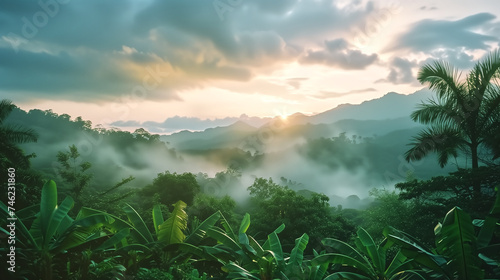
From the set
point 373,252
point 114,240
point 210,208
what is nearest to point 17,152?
point 114,240

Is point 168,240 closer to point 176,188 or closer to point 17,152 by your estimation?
point 17,152

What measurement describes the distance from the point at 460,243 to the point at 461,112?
1143 centimetres

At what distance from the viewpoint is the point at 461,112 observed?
641 inches

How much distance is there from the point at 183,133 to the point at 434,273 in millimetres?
182517

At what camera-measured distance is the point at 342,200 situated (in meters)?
135

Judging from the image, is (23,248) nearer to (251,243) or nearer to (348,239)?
(251,243)

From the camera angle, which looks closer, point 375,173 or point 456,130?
point 456,130

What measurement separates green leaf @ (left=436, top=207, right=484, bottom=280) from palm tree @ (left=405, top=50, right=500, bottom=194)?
33.3 feet

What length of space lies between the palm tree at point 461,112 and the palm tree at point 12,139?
745 inches

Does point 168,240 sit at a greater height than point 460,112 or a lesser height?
lesser

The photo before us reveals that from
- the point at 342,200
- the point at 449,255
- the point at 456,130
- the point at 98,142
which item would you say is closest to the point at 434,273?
the point at 449,255

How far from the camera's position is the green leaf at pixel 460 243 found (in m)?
6.66

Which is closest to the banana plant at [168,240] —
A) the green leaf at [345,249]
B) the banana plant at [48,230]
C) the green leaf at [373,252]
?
the banana plant at [48,230]

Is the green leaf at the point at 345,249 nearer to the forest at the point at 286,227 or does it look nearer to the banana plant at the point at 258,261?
the forest at the point at 286,227
